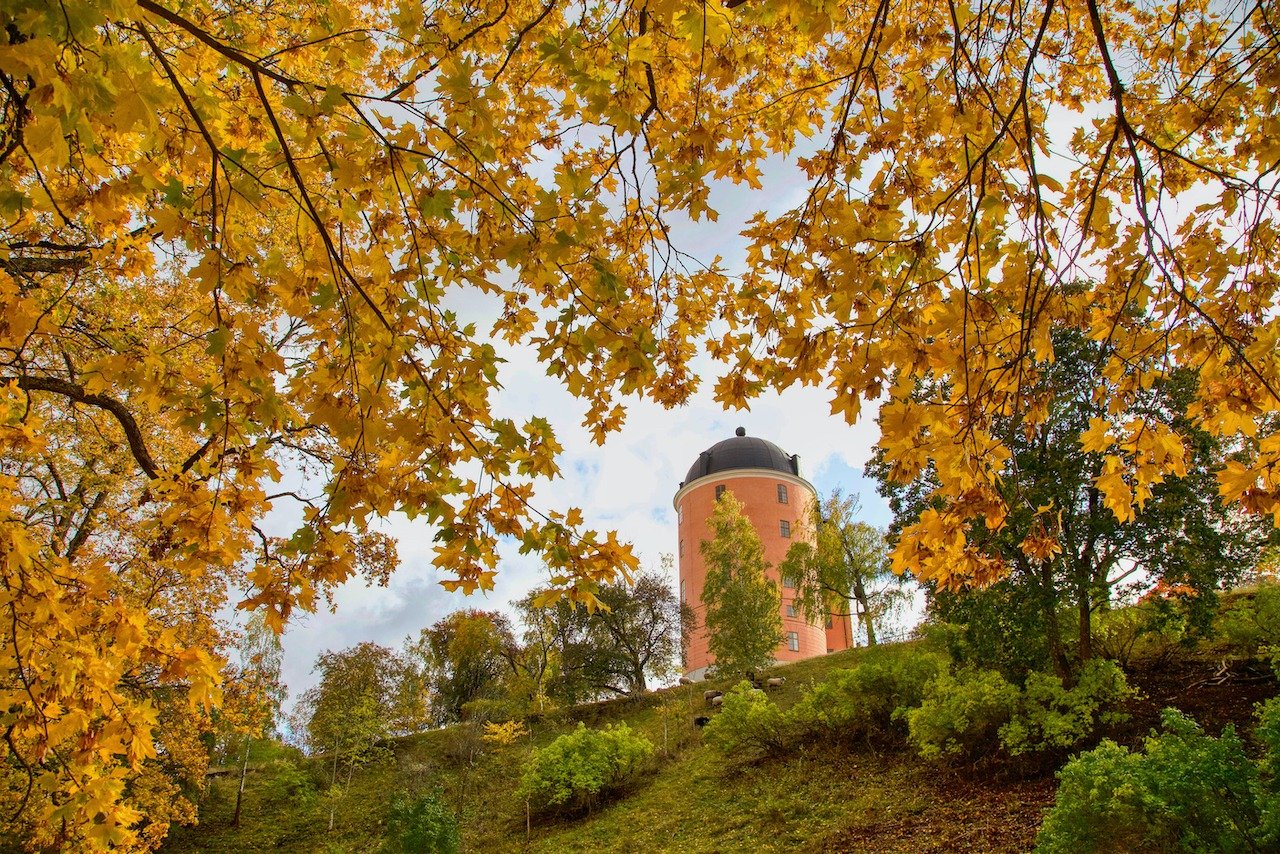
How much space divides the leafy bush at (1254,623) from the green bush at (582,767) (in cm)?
920

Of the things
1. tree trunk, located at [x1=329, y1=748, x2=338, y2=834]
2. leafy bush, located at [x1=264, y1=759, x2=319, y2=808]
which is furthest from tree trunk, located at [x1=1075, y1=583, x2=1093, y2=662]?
leafy bush, located at [x1=264, y1=759, x2=319, y2=808]

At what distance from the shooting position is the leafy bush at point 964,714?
8430mm

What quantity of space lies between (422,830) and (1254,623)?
11615 millimetres

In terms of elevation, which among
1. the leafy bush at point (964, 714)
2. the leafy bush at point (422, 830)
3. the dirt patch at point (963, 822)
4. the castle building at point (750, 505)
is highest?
the castle building at point (750, 505)

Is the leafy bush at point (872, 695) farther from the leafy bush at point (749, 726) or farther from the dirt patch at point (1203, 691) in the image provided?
the dirt patch at point (1203, 691)

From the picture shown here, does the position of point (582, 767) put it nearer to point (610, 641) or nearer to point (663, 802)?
point (663, 802)

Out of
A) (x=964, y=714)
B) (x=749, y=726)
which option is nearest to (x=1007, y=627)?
(x=964, y=714)

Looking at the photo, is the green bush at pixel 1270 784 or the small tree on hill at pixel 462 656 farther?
the small tree on hill at pixel 462 656

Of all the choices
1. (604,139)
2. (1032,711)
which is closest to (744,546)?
(1032,711)

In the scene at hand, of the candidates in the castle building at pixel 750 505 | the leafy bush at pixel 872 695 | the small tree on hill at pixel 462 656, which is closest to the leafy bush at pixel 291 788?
the small tree on hill at pixel 462 656

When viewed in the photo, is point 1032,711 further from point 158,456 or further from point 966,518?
point 158,456

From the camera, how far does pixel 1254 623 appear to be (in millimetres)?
8969

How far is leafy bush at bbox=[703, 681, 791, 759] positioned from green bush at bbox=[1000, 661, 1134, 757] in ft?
12.7

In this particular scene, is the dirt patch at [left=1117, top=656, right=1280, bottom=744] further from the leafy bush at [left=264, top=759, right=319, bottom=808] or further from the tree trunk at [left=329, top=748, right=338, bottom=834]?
the leafy bush at [left=264, top=759, right=319, bottom=808]
